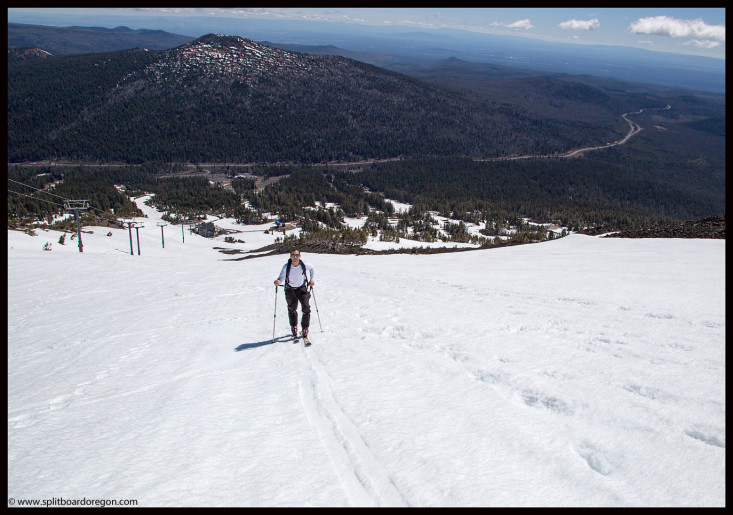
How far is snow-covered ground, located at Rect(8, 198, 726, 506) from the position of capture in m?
5.37

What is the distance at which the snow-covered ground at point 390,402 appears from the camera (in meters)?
5.37

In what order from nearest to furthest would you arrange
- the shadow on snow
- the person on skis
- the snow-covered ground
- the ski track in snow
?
1. the ski track in snow
2. the snow-covered ground
3. the person on skis
4. the shadow on snow

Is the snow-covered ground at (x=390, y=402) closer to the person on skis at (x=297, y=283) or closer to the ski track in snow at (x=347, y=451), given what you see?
the ski track in snow at (x=347, y=451)

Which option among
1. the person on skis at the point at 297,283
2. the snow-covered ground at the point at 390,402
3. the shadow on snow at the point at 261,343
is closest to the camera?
the snow-covered ground at the point at 390,402

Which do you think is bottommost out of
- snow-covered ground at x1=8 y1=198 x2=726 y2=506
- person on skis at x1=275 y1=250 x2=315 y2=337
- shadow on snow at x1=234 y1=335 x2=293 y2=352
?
shadow on snow at x1=234 y1=335 x2=293 y2=352

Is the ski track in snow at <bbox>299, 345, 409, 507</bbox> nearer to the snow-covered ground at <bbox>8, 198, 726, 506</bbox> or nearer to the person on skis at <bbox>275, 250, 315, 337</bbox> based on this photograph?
the snow-covered ground at <bbox>8, 198, 726, 506</bbox>

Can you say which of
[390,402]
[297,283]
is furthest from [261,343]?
[390,402]

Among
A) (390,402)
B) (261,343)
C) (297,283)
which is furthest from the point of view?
(261,343)

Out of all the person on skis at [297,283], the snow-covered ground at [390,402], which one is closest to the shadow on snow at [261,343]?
the snow-covered ground at [390,402]

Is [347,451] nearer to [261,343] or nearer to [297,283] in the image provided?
[297,283]

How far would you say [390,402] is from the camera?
7.58m

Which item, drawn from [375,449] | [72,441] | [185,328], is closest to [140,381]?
[72,441]

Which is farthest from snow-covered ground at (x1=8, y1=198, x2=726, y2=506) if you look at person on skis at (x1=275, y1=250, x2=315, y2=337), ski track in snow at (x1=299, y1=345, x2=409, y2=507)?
person on skis at (x1=275, y1=250, x2=315, y2=337)

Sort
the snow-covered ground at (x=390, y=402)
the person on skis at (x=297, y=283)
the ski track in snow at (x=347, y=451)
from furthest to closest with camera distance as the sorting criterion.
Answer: the person on skis at (x=297, y=283), the snow-covered ground at (x=390, y=402), the ski track in snow at (x=347, y=451)
